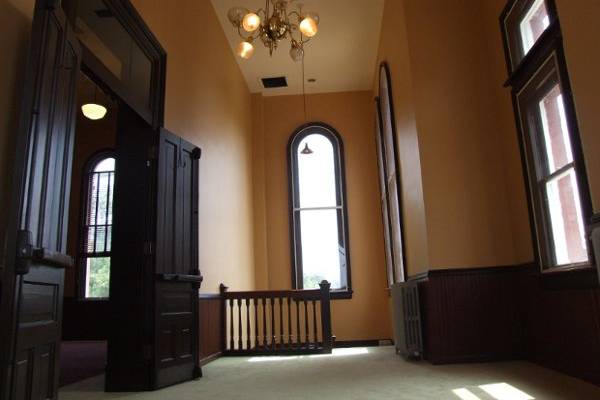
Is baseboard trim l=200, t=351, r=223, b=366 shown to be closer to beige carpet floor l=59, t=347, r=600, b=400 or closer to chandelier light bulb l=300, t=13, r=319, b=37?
beige carpet floor l=59, t=347, r=600, b=400

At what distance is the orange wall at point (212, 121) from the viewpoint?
477 centimetres

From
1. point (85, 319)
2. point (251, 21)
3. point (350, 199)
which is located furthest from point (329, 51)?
point (85, 319)

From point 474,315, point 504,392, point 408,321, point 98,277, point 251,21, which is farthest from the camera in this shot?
point 98,277

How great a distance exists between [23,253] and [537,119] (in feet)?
12.1

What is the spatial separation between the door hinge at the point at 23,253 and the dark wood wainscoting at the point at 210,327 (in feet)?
10.1

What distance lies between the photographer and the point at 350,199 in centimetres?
848

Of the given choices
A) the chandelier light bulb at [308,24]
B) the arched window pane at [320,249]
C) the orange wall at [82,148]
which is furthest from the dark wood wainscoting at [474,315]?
the orange wall at [82,148]

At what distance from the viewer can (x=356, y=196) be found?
847cm

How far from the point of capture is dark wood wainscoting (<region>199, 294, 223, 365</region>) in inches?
201

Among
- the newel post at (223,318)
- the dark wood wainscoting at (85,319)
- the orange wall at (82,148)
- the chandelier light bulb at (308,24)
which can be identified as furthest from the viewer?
the orange wall at (82,148)

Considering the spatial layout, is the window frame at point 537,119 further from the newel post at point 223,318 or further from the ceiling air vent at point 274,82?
the ceiling air vent at point 274,82

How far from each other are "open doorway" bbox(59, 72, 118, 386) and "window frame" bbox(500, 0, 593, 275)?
6432 millimetres

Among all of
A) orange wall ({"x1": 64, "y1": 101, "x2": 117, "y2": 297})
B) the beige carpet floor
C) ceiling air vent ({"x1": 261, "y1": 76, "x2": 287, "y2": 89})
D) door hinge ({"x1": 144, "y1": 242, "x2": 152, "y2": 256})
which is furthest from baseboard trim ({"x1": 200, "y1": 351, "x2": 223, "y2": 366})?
ceiling air vent ({"x1": 261, "y1": 76, "x2": 287, "y2": 89})

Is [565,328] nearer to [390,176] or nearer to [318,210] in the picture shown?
[390,176]
